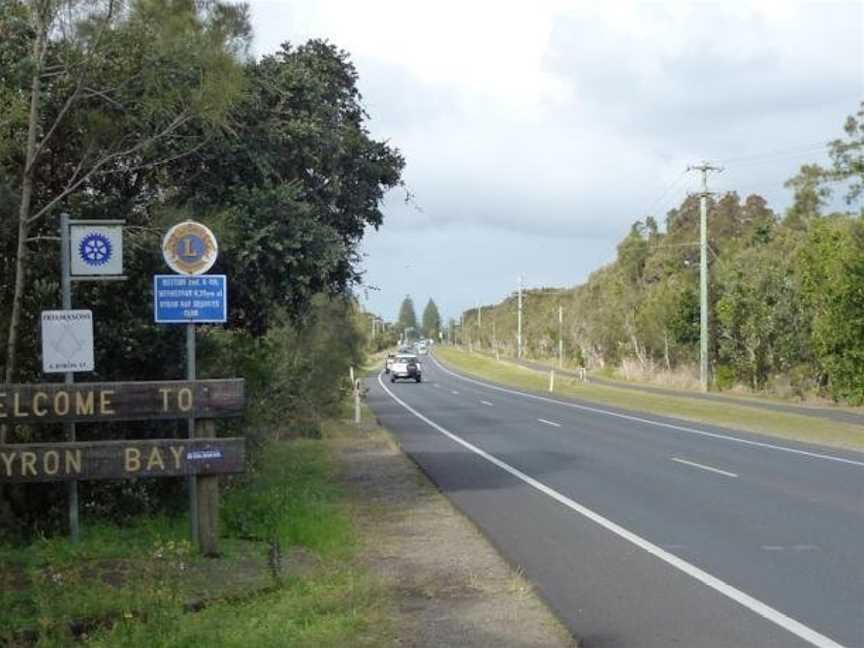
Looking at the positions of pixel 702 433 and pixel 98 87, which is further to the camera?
pixel 702 433

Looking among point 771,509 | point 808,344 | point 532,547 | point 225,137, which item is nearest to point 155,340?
point 225,137

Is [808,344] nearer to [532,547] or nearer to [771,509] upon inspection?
[771,509]

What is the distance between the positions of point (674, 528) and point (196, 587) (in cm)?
570

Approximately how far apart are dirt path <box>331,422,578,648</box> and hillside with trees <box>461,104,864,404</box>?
91.8 feet

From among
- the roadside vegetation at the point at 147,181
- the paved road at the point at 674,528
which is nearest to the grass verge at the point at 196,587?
the roadside vegetation at the point at 147,181

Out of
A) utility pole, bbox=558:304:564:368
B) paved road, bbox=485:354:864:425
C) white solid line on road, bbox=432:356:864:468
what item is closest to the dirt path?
white solid line on road, bbox=432:356:864:468

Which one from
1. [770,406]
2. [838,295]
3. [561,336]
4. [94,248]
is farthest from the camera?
[561,336]

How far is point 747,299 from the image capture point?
1983 inches

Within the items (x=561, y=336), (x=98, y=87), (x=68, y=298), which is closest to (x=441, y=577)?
(x=68, y=298)

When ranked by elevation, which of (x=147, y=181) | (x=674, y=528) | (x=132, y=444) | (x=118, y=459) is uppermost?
(x=147, y=181)

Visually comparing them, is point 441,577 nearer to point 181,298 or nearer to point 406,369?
point 181,298

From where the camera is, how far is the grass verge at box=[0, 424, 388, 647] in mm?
7129

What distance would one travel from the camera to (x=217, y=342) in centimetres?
1295

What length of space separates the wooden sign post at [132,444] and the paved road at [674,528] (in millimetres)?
2873
